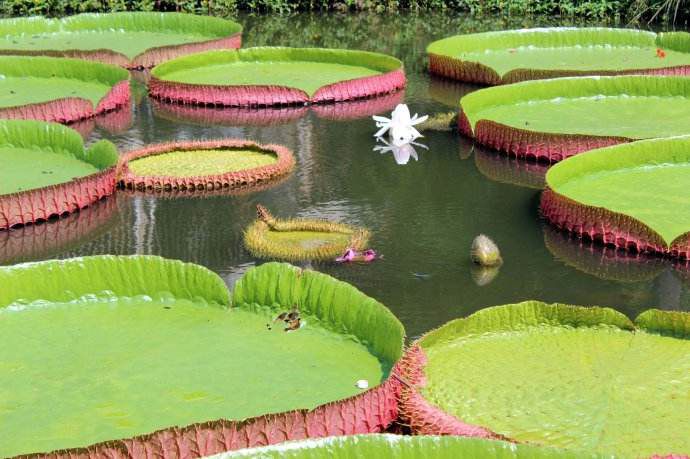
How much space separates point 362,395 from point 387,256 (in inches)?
92.7

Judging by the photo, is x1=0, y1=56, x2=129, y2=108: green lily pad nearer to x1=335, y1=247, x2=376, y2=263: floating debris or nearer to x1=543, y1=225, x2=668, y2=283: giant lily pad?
x1=335, y1=247, x2=376, y2=263: floating debris

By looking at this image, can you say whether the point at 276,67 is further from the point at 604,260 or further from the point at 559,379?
the point at 559,379

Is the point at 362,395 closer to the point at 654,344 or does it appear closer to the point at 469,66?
the point at 654,344

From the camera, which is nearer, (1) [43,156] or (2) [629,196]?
(2) [629,196]

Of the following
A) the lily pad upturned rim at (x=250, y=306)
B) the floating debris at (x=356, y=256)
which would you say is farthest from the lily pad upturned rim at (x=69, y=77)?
the lily pad upturned rim at (x=250, y=306)

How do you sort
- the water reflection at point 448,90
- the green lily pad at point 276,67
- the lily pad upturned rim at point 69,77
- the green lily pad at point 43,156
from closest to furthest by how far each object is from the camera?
the green lily pad at point 43,156
the lily pad upturned rim at point 69,77
the water reflection at point 448,90
the green lily pad at point 276,67

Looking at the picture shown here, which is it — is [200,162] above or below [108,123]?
above

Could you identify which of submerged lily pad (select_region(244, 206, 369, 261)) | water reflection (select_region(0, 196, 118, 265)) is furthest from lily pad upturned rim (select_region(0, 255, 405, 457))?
water reflection (select_region(0, 196, 118, 265))

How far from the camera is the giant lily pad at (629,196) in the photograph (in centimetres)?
630

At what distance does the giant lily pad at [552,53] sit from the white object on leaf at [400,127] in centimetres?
175

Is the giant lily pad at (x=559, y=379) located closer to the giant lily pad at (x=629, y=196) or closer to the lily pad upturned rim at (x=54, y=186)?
the giant lily pad at (x=629, y=196)

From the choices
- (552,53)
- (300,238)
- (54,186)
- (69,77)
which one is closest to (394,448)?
(300,238)

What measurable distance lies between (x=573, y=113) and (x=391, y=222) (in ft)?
9.01

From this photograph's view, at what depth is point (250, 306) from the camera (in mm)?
5031
